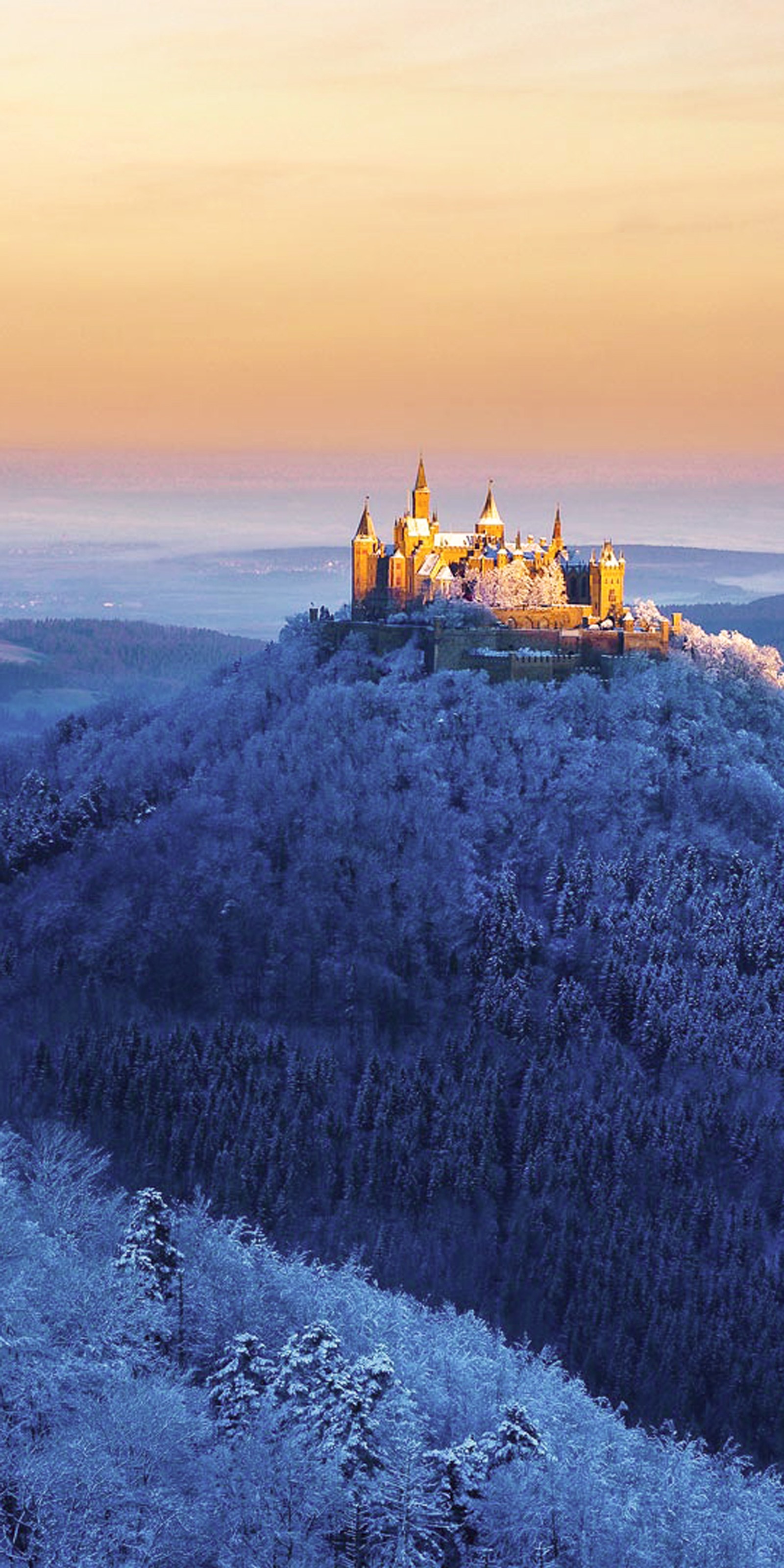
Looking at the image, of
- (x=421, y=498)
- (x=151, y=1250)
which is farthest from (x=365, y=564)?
(x=151, y=1250)

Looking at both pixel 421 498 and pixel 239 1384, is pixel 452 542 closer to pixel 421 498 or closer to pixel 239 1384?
pixel 421 498

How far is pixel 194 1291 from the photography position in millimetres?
71438

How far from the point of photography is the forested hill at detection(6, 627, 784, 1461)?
10144 cm

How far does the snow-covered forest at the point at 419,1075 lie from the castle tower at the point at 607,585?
7.96 meters

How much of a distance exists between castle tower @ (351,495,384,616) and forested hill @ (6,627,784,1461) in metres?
5.41

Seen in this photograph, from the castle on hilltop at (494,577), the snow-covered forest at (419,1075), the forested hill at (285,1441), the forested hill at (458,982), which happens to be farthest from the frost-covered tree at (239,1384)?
→ the castle on hilltop at (494,577)

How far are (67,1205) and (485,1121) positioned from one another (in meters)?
40.6

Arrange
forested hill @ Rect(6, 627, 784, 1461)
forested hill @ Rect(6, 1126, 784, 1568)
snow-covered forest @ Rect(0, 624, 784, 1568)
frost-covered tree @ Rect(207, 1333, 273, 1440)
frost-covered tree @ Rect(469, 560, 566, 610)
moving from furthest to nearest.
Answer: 1. frost-covered tree @ Rect(469, 560, 566, 610)
2. forested hill @ Rect(6, 627, 784, 1461)
3. snow-covered forest @ Rect(0, 624, 784, 1568)
4. frost-covered tree @ Rect(207, 1333, 273, 1440)
5. forested hill @ Rect(6, 1126, 784, 1568)

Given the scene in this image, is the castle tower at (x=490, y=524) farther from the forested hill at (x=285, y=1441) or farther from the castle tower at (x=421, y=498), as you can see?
the forested hill at (x=285, y=1441)

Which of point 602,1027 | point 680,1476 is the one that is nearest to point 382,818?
point 602,1027

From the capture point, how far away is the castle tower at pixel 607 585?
153875 millimetres

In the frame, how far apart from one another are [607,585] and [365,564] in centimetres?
2157

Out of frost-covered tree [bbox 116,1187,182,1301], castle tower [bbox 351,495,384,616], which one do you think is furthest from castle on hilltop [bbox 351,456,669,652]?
frost-covered tree [bbox 116,1187,182,1301]

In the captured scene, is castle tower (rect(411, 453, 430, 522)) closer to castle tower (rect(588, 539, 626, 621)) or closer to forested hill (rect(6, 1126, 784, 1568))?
castle tower (rect(588, 539, 626, 621))
